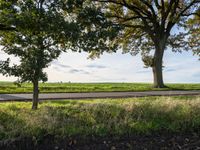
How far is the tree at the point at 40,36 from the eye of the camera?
37.6 feet

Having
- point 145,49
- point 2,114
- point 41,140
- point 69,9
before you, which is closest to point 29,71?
point 2,114

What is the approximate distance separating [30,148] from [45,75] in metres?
4.40

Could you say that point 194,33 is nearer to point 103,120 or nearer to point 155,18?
point 155,18

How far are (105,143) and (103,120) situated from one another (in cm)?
158

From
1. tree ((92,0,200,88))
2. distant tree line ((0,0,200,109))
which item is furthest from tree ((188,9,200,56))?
distant tree line ((0,0,200,109))

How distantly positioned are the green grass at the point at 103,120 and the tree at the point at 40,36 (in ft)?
5.36

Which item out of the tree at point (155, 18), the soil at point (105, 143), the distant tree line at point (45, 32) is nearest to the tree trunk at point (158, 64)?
the tree at point (155, 18)

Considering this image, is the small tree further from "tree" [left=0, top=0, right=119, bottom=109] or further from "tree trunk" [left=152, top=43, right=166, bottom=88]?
"tree trunk" [left=152, top=43, right=166, bottom=88]

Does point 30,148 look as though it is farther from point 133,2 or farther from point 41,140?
point 133,2

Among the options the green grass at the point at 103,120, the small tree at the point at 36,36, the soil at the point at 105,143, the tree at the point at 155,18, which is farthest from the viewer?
the tree at the point at 155,18

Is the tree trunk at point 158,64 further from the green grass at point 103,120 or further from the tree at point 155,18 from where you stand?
the green grass at point 103,120

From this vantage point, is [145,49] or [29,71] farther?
[145,49]

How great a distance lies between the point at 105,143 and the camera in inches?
316

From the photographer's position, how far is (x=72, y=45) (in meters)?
12.2
